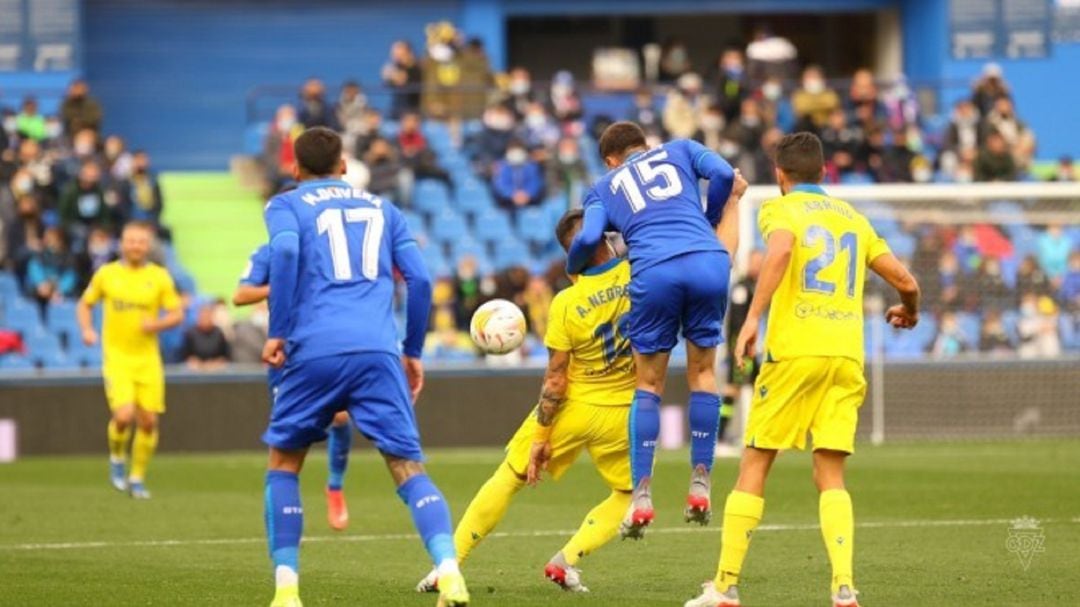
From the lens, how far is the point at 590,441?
11.3 m

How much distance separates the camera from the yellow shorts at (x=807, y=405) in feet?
32.1

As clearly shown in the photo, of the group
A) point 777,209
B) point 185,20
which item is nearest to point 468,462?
point 777,209

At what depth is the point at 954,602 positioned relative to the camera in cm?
1021

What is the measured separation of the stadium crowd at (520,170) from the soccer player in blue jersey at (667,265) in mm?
14948

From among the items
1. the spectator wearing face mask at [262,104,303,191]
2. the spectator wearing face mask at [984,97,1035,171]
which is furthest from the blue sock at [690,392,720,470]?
the spectator wearing face mask at [984,97,1035,171]

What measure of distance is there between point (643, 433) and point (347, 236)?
214 centimetres

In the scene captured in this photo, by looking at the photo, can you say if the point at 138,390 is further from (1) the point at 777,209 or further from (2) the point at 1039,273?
(2) the point at 1039,273

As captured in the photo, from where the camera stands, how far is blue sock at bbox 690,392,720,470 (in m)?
11.1

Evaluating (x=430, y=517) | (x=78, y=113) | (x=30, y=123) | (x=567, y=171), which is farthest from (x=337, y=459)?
(x=78, y=113)

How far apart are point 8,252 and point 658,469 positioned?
10723mm

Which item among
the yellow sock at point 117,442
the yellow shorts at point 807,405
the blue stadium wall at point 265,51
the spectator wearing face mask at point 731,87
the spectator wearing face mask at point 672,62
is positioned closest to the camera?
the yellow shorts at point 807,405

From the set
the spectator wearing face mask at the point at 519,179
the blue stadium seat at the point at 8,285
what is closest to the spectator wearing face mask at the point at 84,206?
the blue stadium seat at the point at 8,285

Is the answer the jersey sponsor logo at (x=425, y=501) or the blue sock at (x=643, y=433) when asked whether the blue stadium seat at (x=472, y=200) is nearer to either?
the blue sock at (x=643, y=433)

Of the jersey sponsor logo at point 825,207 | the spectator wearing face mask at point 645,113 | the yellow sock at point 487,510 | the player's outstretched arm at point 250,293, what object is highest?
the spectator wearing face mask at point 645,113
